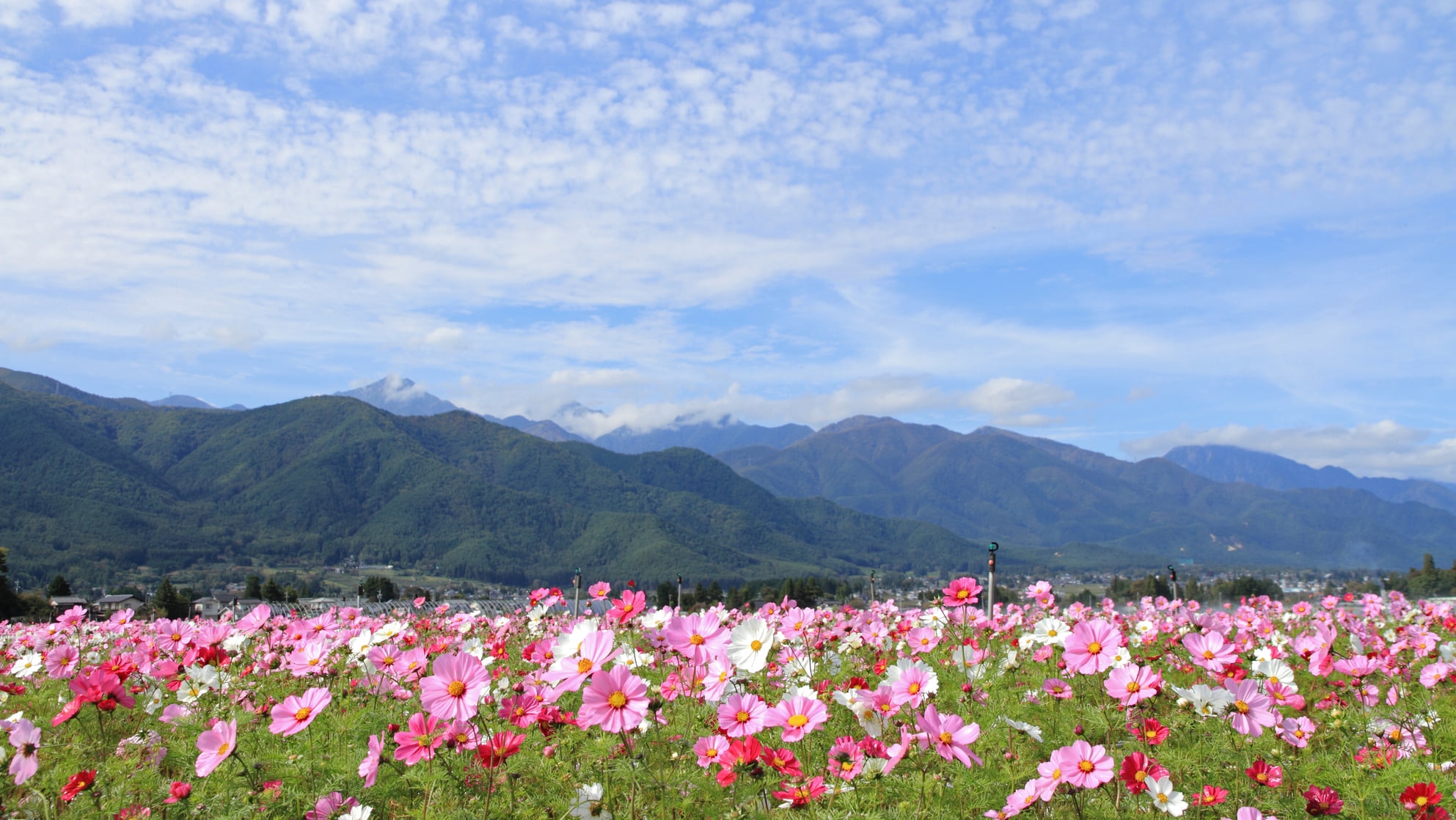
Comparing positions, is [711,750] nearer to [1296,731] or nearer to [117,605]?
[1296,731]

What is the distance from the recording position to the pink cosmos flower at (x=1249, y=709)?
11.0ft

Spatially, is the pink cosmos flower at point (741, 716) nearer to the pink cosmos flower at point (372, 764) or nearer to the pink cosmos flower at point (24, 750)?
the pink cosmos flower at point (372, 764)

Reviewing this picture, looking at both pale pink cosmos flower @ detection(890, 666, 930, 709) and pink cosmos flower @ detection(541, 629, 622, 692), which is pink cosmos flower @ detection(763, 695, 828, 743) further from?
pink cosmos flower @ detection(541, 629, 622, 692)

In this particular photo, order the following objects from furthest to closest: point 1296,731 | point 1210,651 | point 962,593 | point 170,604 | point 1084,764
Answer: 1. point 170,604
2. point 962,593
3. point 1210,651
4. point 1296,731
5. point 1084,764

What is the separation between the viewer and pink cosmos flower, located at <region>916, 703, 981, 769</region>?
2828 millimetres

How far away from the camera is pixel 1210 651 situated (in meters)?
3.90

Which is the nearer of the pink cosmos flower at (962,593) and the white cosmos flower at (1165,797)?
the white cosmos flower at (1165,797)

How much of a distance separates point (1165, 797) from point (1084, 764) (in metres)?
0.50

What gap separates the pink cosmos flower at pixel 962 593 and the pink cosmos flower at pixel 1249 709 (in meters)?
1.14

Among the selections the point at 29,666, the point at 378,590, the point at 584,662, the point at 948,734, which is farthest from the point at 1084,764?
the point at 378,590

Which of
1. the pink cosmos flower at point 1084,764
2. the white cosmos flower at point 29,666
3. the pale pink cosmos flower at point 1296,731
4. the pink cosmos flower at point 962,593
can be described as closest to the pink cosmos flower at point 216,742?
the pink cosmos flower at point 1084,764

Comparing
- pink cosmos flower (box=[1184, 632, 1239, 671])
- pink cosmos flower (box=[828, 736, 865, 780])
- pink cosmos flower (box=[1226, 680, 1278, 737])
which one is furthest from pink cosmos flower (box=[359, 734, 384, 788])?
pink cosmos flower (box=[1184, 632, 1239, 671])

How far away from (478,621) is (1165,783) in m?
6.62

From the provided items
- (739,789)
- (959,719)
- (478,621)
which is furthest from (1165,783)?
(478,621)
